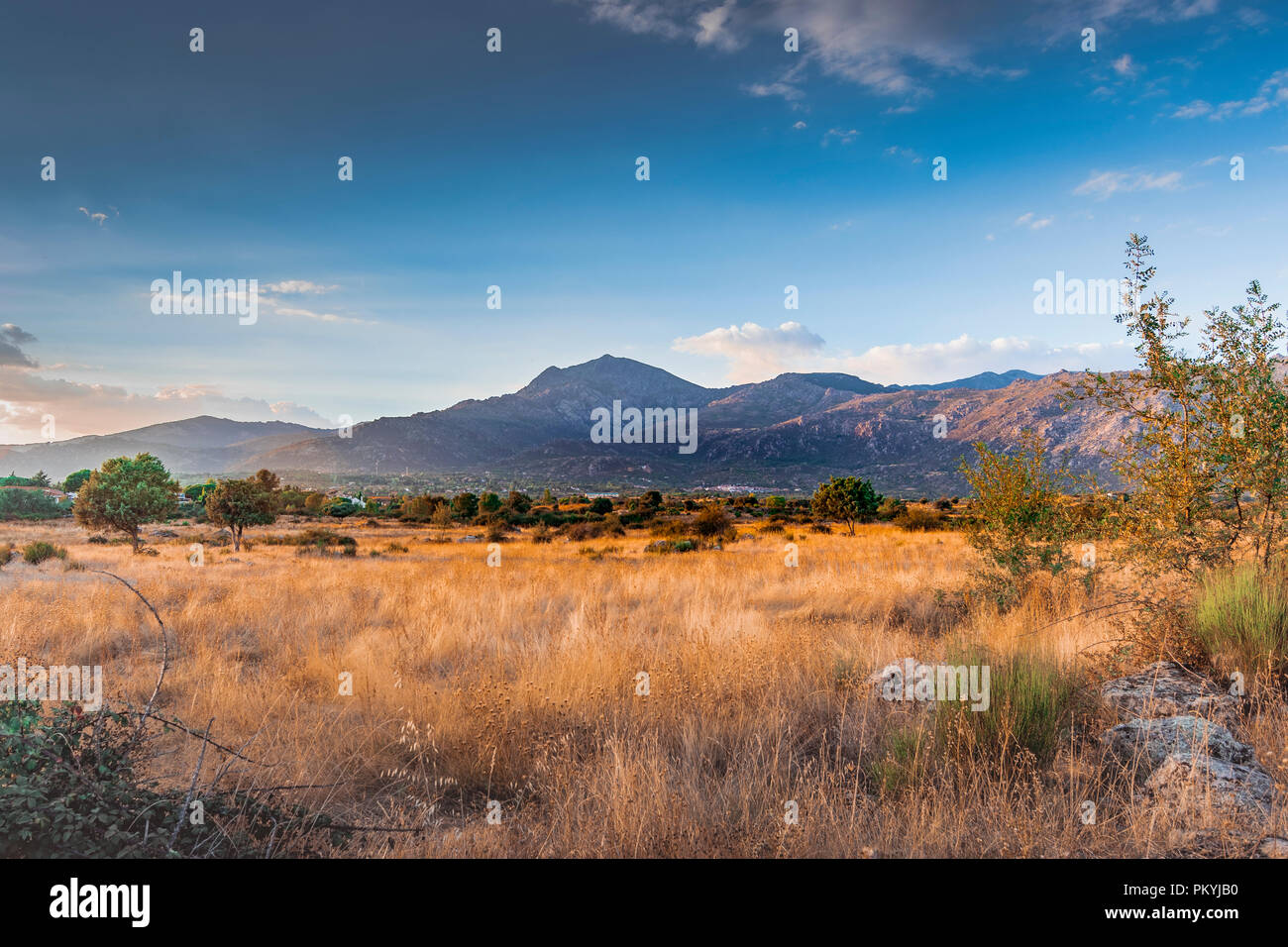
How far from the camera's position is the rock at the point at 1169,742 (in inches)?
151

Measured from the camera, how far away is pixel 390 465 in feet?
460

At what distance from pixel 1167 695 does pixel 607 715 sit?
15.4ft

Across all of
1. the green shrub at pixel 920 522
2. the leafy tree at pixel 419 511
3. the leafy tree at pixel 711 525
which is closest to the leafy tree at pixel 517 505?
the leafy tree at pixel 419 511

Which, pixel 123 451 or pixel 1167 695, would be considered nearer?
pixel 1167 695

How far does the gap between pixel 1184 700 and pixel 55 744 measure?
7658 mm

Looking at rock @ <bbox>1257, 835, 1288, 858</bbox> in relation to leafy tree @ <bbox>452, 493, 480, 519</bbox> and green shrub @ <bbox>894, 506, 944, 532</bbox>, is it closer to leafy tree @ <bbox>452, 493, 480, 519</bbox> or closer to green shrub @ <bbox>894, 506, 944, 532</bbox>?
green shrub @ <bbox>894, 506, 944, 532</bbox>

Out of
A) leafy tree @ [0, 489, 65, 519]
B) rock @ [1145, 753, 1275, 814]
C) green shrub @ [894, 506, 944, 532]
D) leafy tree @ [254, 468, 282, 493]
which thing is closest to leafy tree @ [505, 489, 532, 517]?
leafy tree @ [254, 468, 282, 493]

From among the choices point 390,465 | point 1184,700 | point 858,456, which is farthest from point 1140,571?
point 390,465

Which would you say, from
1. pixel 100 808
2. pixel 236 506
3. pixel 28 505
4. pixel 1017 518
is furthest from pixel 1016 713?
pixel 28 505

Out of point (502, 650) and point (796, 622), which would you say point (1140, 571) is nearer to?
point (796, 622)

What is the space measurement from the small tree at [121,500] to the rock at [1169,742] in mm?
32596

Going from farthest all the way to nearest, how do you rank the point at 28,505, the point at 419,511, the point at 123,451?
the point at 123,451 → the point at 419,511 → the point at 28,505

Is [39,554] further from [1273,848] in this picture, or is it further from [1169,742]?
[1273,848]

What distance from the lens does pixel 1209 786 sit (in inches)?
130
